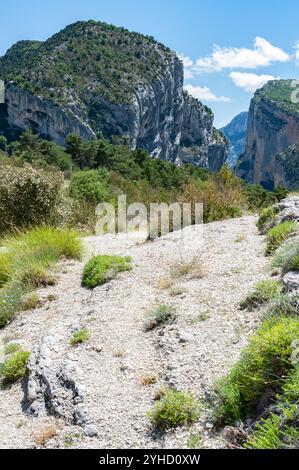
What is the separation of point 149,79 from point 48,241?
10141 cm

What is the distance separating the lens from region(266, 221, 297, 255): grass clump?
681 centimetres

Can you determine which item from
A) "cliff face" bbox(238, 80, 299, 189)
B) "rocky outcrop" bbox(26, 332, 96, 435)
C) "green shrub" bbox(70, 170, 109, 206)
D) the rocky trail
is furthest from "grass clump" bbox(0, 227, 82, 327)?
"cliff face" bbox(238, 80, 299, 189)

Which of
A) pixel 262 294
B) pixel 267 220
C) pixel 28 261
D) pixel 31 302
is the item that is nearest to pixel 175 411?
pixel 262 294

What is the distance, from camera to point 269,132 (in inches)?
4963

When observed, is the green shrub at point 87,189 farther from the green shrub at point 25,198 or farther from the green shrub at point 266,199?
the green shrub at point 25,198

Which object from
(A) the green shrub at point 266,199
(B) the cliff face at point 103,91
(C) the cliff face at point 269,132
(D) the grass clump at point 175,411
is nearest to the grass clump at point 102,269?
(D) the grass clump at point 175,411

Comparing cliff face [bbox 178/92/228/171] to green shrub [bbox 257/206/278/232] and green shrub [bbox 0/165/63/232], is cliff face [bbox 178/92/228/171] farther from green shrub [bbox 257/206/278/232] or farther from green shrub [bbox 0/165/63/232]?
green shrub [bbox 257/206/278/232]

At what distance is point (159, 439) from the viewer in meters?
3.40

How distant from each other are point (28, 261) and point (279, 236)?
4309mm

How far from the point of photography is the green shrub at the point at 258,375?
308 cm

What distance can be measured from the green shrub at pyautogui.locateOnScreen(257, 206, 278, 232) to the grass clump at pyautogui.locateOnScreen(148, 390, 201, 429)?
17.8 feet

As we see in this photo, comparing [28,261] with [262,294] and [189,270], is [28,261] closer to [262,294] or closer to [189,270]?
[189,270]

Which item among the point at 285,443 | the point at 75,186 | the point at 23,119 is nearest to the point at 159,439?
the point at 285,443

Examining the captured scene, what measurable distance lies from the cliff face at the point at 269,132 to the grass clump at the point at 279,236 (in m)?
102
